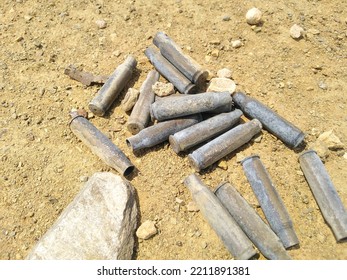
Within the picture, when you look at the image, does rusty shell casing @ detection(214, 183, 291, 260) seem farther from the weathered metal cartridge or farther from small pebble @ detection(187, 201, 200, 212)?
small pebble @ detection(187, 201, 200, 212)

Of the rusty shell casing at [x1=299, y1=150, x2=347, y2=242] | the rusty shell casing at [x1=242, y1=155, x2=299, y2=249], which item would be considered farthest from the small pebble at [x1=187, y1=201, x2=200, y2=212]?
the rusty shell casing at [x1=299, y1=150, x2=347, y2=242]

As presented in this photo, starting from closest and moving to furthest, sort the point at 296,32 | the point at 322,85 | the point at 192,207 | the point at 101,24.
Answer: the point at 192,207
the point at 322,85
the point at 296,32
the point at 101,24

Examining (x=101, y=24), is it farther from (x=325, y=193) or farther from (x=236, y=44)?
(x=325, y=193)

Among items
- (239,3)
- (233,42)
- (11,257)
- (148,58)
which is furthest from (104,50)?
(11,257)

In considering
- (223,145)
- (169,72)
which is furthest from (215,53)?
(223,145)

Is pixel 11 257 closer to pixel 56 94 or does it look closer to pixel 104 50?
pixel 56 94
